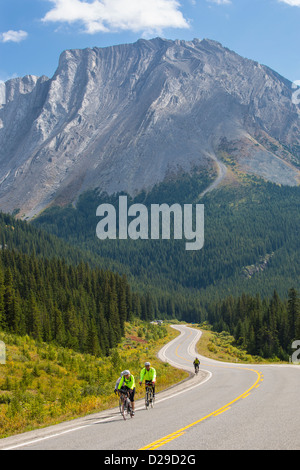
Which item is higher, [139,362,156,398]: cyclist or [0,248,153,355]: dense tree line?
[139,362,156,398]: cyclist

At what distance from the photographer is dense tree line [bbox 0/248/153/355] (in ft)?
170

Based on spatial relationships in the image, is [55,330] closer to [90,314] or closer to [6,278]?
[6,278]

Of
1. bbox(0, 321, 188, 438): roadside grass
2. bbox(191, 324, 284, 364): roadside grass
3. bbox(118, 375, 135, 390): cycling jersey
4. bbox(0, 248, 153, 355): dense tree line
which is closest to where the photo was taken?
bbox(118, 375, 135, 390): cycling jersey

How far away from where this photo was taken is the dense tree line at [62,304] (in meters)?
51.8

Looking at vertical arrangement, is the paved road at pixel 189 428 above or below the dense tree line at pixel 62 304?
above

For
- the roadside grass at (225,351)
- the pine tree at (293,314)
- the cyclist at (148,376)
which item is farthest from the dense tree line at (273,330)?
the cyclist at (148,376)

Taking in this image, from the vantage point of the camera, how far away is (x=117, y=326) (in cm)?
7394

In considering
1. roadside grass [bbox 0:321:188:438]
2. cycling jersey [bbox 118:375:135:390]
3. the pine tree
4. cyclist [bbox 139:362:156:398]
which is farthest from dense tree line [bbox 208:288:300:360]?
cycling jersey [bbox 118:375:135:390]

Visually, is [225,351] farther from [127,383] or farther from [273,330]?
[127,383]

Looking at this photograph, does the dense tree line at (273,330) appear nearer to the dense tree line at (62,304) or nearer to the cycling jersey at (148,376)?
the dense tree line at (62,304)

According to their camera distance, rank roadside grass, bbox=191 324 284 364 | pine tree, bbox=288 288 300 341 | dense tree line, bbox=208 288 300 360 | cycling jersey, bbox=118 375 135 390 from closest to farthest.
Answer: cycling jersey, bbox=118 375 135 390
roadside grass, bbox=191 324 284 364
dense tree line, bbox=208 288 300 360
pine tree, bbox=288 288 300 341

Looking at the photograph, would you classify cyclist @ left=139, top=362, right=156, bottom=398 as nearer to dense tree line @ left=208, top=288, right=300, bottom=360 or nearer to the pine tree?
dense tree line @ left=208, top=288, right=300, bottom=360
